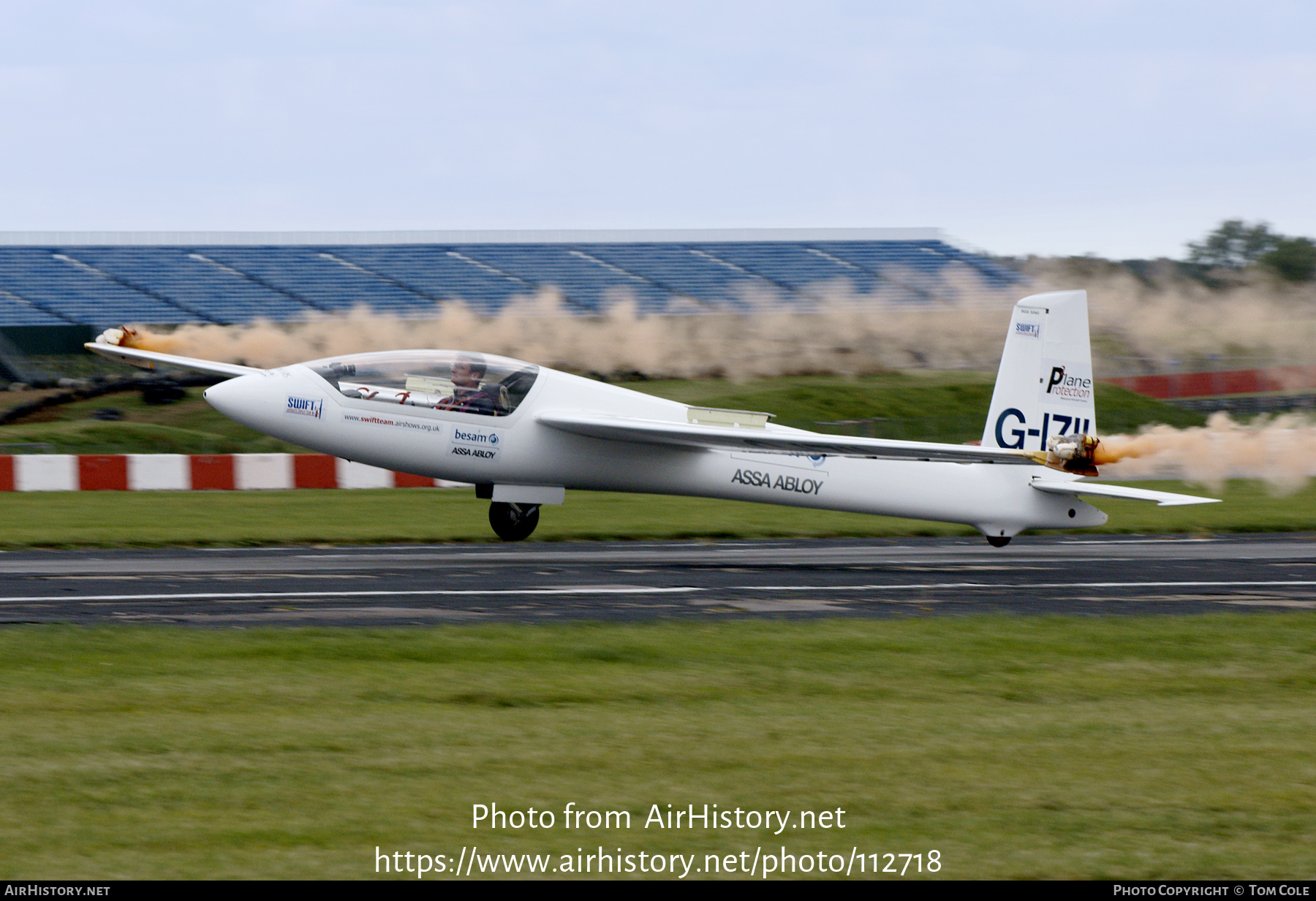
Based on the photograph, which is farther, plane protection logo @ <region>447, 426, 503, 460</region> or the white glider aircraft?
plane protection logo @ <region>447, 426, 503, 460</region>

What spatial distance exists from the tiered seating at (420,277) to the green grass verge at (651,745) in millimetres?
33195

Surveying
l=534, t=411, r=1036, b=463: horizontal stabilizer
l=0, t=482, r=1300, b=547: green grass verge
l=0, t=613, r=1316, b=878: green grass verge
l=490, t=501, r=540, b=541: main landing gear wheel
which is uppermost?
l=534, t=411, r=1036, b=463: horizontal stabilizer

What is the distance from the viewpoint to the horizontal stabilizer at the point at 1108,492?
57.2ft

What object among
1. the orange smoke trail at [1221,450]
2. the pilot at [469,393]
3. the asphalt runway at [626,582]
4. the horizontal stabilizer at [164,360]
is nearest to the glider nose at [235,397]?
the horizontal stabilizer at [164,360]

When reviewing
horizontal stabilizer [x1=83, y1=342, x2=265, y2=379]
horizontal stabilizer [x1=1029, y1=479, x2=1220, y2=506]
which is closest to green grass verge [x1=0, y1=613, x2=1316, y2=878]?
horizontal stabilizer [x1=1029, y1=479, x2=1220, y2=506]

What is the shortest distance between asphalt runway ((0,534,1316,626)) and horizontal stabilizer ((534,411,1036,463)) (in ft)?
4.89

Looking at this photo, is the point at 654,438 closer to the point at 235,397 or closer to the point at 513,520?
the point at 513,520

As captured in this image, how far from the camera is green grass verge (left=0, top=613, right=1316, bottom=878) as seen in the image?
216 inches

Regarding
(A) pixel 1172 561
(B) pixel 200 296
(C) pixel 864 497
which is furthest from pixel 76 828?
(B) pixel 200 296

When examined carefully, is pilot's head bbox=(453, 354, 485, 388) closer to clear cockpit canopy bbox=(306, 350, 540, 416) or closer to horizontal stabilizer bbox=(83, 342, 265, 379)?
clear cockpit canopy bbox=(306, 350, 540, 416)

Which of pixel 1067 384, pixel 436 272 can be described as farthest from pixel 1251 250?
pixel 1067 384

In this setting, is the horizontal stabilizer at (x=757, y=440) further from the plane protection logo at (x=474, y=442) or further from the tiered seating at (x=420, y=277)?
the tiered seating at (x=420, y=277)

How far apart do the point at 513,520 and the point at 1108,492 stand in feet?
27.6
